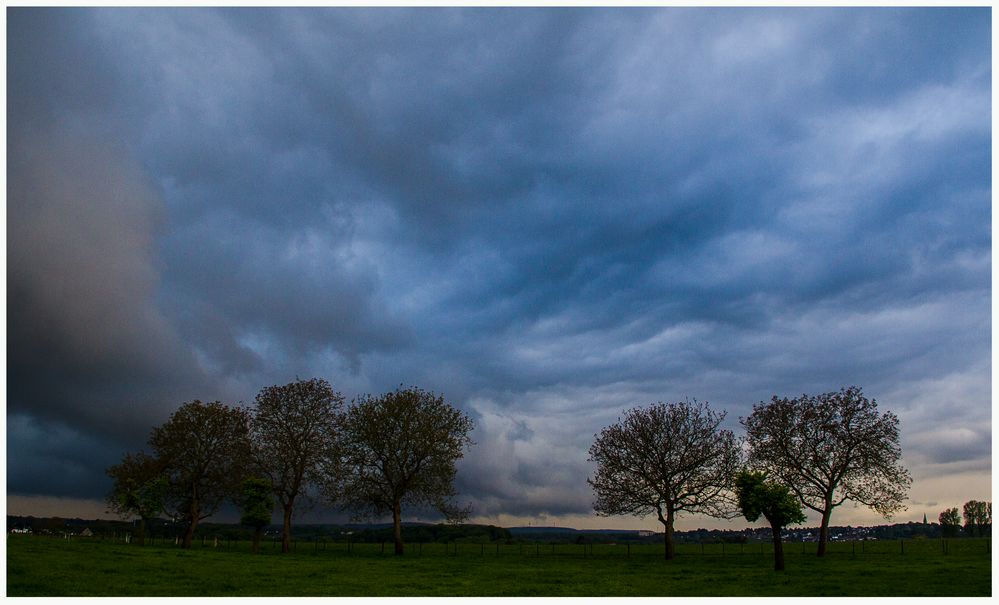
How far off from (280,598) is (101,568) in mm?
15708

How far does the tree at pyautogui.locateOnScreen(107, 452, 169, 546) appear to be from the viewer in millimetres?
76688

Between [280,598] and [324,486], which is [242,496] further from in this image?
[280,598]

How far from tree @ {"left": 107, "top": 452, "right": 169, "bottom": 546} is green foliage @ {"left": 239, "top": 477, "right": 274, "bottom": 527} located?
37.4 ft

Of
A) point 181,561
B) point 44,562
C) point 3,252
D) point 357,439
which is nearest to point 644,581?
point 181,561

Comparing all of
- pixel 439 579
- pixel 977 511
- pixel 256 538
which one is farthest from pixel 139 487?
pixel 977 511

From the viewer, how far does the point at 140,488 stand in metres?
77.1

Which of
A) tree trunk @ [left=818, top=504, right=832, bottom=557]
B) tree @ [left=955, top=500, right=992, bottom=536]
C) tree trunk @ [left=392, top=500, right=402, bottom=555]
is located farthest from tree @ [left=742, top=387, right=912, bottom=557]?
tree @ [left=955, top=500, right=992, bottom=536]

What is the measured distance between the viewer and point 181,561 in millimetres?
44500

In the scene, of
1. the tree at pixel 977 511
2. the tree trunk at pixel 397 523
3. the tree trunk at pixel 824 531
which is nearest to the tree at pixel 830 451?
the tree trunk at pixel 824 531

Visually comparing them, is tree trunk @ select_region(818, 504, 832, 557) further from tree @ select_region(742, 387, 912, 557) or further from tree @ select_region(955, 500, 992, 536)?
tree @ select_region(955, 500, 992, 536)

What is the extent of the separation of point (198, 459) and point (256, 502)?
1003 cm

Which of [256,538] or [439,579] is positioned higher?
[439,579]

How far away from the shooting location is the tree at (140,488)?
3019 inches

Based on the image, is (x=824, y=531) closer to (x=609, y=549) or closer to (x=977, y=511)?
(x=609, y=549)
